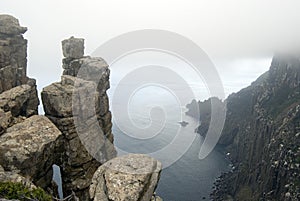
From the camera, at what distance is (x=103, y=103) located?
46594 millimetres

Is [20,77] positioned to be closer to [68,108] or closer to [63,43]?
[63,43]

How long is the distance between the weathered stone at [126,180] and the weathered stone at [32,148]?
9.05m

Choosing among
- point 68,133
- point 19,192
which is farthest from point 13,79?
point 19,192

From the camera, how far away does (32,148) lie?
1339 inches

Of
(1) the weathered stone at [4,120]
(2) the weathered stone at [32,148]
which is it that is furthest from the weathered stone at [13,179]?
(1) the weathered stone at [4,120]

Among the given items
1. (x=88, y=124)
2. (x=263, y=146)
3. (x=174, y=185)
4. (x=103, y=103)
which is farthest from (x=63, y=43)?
(x=263, y=146)

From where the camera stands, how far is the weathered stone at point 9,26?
49.6m

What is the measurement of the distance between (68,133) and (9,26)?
22.5 metres

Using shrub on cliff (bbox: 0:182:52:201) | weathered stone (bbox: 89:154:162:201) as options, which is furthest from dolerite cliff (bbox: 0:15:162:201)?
shrub on cliff (bbox: 0:182:52:201)

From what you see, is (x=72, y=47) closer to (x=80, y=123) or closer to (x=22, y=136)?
(x=80, y=123)

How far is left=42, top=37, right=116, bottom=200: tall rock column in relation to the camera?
4053 centimetres

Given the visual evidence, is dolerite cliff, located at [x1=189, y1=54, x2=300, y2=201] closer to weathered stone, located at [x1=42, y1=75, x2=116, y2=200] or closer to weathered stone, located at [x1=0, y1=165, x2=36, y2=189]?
weathered stone, located at [x1=42, y1=75, x2=116, y2=200]

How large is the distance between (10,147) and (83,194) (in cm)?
1395

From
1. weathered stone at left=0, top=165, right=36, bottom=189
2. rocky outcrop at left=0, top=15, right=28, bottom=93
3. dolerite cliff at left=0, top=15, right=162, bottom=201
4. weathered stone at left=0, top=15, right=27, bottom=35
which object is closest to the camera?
weathered stone at left=0, top=165, right=36, bottom=189
